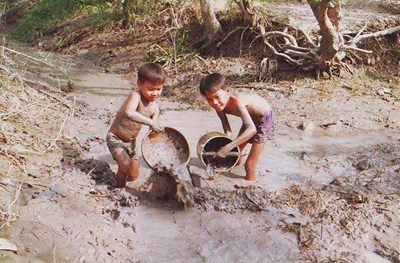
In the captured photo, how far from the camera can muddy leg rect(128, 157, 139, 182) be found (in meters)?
3.94

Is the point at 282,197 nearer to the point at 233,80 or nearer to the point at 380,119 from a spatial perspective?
the point at 380,119

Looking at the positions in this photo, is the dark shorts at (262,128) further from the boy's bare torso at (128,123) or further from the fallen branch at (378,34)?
the fallen branch at (378,34)

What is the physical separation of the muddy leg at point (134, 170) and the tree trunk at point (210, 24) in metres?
4.34

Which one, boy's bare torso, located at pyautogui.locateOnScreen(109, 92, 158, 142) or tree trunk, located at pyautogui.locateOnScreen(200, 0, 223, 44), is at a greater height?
tree trunk, located at pyautogui.locateOnScreen(200, 0, 223, 44)

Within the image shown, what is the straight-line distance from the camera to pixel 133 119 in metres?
3.75

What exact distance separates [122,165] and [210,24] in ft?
15.2

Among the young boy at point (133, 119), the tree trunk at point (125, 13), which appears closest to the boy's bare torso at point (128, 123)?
the young boy at point (133, 119)

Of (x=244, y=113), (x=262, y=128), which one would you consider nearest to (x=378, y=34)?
(x=262, y=128)

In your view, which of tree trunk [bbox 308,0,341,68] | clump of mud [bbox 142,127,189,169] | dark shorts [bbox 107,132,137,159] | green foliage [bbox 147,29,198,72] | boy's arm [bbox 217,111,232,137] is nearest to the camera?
dark shorts [bbox 107,132,137,159]

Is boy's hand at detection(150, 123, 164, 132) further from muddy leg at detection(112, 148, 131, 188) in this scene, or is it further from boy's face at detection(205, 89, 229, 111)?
boy's face at detection(205, 89, 229, 111)

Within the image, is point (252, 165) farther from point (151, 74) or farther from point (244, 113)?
point (151, 74)

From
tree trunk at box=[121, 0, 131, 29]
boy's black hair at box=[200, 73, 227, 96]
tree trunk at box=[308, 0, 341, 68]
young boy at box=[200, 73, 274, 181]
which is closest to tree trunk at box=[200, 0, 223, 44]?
tree trunk at box=[308, 0, 341, 68]

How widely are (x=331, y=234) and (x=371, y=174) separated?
4.03 ft

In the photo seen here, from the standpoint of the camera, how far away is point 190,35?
8.30 metres
